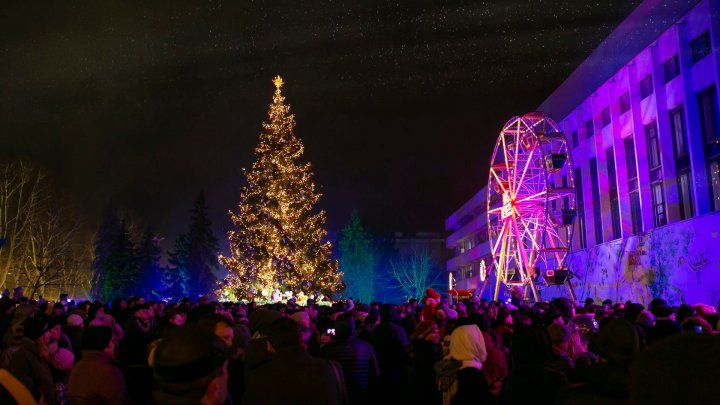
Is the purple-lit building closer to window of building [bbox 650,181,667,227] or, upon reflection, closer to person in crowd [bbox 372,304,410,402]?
window of building [bbox 650,181,667,227]

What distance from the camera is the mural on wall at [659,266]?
960 inches

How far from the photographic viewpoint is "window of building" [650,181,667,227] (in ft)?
101

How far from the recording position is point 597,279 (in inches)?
1412

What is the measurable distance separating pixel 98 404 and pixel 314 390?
165cm

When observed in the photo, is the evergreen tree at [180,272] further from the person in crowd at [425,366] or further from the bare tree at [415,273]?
the person in crowd at [425,366]

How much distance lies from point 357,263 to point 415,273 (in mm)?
8762

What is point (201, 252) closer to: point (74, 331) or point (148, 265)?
point (148, 265)

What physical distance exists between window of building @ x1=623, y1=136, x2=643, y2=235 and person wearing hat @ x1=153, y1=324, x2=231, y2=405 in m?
35.2

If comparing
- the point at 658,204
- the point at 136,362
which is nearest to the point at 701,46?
the point at 658,204

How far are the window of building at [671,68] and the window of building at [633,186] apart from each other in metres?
5.32

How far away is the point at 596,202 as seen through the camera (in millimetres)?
39719

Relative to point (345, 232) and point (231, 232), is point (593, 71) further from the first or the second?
point (345, 232)

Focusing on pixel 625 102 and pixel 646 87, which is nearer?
pixel 646 87

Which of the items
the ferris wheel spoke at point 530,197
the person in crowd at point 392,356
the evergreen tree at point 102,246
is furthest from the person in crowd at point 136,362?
the evergreen tree at point 102,246
